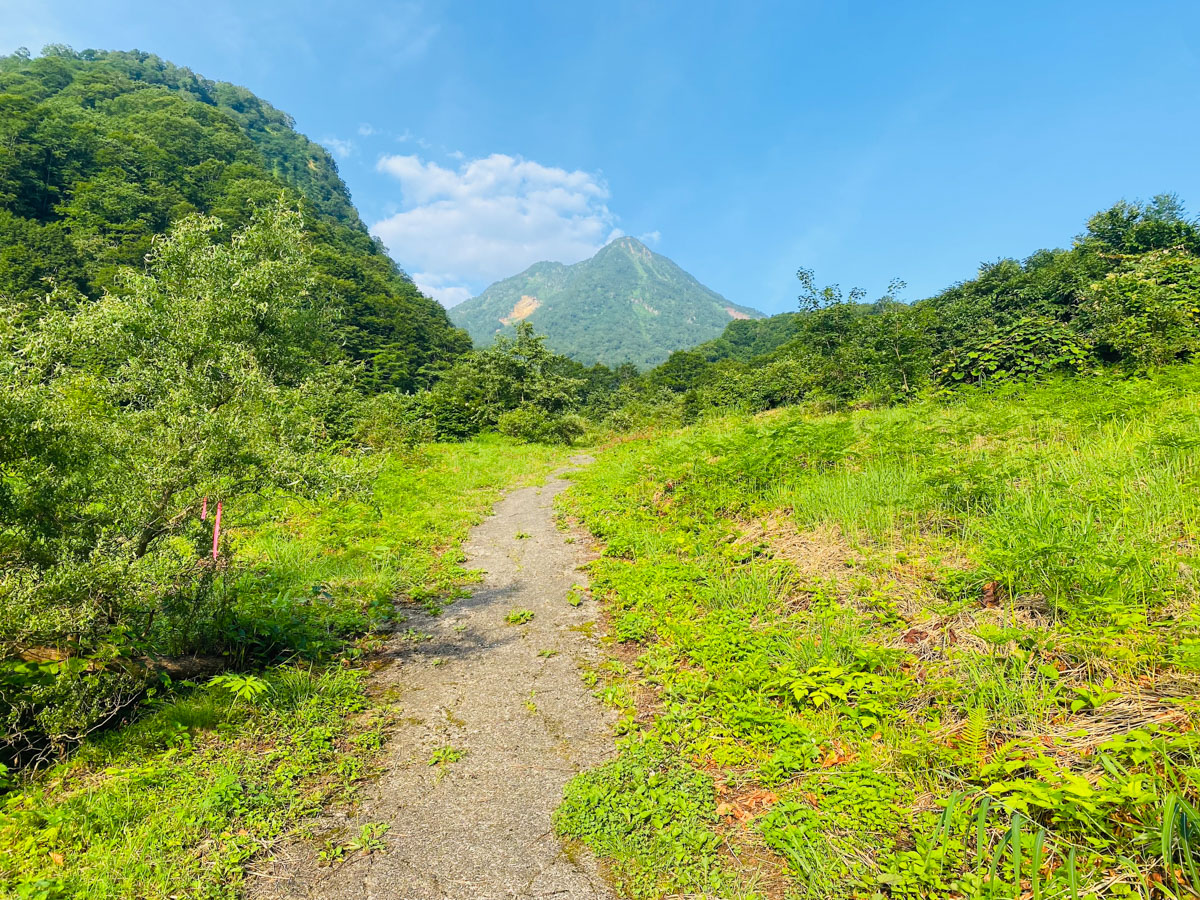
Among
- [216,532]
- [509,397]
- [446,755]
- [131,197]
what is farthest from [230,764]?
[131,197]

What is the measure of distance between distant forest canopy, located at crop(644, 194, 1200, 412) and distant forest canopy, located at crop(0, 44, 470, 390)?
24.6 meters

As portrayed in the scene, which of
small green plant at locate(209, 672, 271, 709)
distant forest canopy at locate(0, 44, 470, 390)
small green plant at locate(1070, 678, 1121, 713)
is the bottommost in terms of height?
small green plant at locate(209, 672, 271, 709)

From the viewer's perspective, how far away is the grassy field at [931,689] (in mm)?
2312

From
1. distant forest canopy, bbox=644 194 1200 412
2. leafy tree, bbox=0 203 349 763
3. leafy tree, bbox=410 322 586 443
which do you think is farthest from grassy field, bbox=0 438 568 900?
leafy tree, bbox=410 322 586 443

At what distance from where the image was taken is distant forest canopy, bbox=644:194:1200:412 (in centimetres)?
1111

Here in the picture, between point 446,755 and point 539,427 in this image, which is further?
point 539,427

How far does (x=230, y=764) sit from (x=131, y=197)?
7542 cm

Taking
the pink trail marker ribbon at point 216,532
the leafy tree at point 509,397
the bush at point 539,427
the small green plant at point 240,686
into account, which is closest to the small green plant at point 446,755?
the small green plant at point 240,686

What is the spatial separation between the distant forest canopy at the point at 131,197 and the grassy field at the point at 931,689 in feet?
98.5

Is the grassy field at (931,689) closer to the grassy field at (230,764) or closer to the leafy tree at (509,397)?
the grassy field at (230,764)

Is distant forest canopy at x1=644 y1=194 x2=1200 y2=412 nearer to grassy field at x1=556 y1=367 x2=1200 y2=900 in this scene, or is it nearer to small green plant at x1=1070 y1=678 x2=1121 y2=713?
grassy field at x1=556 y1=367 x2=1200 y2=900

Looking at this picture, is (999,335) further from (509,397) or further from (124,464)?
(509,397)

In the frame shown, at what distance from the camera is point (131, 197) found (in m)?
53.7

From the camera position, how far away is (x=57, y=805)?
2.94 m
